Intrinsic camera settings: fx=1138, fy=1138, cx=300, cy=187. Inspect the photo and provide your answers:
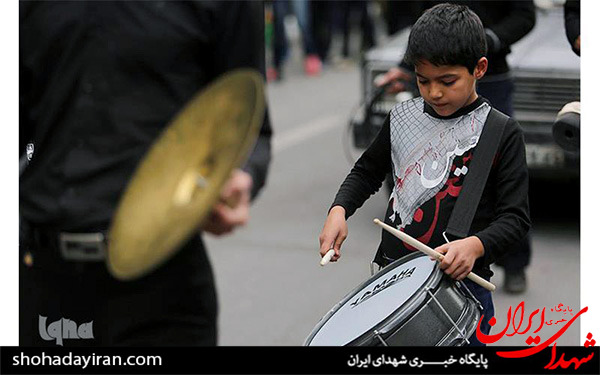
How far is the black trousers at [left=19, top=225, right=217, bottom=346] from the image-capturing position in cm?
244

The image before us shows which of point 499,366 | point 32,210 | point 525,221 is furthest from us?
point 499,366

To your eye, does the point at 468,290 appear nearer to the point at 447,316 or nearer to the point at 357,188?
the point at 447,316

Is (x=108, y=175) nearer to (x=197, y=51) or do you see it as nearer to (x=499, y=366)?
(x=197, y=51)

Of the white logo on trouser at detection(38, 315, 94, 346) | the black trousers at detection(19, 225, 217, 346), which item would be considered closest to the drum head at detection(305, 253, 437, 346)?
the black trousers at detection(19, 225, 217, 346)

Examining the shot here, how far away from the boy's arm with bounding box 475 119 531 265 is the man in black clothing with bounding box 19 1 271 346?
1.56 feet

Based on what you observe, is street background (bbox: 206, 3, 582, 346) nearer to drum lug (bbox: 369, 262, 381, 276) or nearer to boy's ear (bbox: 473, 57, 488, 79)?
drum lug (bbox: 369, 262, 381, 276)

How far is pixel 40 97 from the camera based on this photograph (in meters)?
2.46

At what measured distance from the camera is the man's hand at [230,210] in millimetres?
1991

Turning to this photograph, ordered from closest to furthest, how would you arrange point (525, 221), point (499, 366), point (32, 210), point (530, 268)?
point (525, 221), point (32, 210), point (499, 366), point (530, 268)

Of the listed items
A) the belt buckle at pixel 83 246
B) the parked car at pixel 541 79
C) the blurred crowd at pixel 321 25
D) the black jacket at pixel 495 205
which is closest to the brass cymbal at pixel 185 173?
the belt buckle at pixel 83 246

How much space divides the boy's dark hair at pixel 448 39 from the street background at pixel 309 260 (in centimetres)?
36

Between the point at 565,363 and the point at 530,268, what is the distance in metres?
2.13

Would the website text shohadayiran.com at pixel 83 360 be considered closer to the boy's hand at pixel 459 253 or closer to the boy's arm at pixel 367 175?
the boy's arm at pixel 367 175
